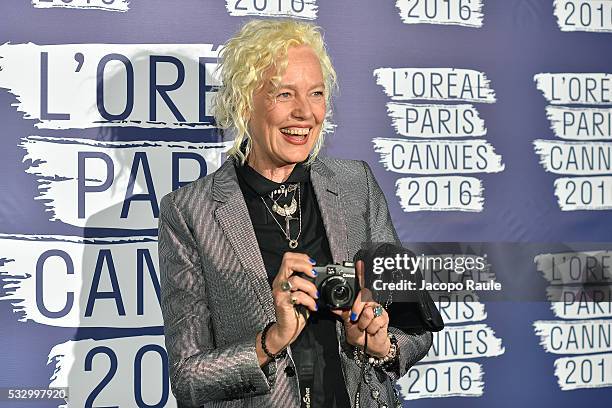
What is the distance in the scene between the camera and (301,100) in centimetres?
173

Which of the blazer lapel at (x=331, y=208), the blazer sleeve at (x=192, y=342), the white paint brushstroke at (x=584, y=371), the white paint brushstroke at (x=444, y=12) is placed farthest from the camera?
the white paint brushstroke at (x=584, y=371)

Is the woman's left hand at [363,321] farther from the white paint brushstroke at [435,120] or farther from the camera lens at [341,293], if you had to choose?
the white paint brushstroke at [435,120]

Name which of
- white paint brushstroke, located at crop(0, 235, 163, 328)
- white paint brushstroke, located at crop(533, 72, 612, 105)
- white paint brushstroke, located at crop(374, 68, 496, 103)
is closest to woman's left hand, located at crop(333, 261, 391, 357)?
white paint brushstroke, located at crop(0, 235, 163, 328)

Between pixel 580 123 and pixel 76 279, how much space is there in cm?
158

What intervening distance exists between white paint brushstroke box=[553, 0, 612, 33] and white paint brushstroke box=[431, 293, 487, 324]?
0.88 metres

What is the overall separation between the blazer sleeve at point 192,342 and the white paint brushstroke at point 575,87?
4.70ft

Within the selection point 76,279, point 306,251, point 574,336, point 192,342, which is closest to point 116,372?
point 76,279

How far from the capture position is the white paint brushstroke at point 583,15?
109 inches

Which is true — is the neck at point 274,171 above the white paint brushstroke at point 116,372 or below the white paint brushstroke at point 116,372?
above

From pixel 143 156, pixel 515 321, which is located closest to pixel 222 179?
pixel 143 156

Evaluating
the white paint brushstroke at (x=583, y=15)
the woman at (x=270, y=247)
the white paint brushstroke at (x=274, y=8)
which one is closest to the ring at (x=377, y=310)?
the woman at (x=270, y=247)

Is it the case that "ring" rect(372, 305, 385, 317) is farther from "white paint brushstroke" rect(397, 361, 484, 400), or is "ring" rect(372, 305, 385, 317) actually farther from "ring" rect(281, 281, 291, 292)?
"white paint brushstroke" rect(397, 361, 484, 400)

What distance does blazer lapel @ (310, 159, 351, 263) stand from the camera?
171 cm

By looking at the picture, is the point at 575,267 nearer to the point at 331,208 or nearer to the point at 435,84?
the point at 435,84
